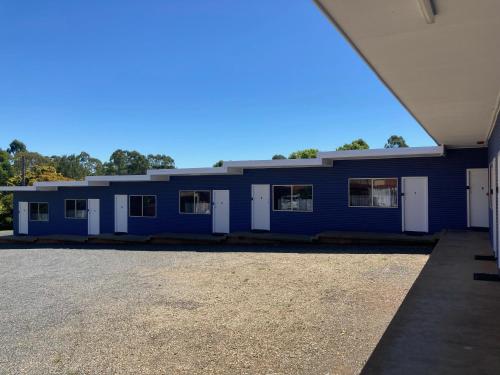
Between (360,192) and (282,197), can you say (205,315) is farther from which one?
(282,197)

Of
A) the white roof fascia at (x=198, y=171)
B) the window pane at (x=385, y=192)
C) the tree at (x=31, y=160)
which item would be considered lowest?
the window pane at (x=385, y=192)

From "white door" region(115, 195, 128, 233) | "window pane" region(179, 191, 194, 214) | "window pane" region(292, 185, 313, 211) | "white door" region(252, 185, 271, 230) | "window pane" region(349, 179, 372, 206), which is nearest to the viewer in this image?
"window pane" region(349, 179, 372, 206)

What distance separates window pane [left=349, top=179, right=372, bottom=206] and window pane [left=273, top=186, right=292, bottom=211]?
260 cm

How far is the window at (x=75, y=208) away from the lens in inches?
866

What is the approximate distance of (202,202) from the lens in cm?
1892

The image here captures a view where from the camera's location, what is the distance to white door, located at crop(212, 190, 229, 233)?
18.3m

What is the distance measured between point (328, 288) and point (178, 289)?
333cm

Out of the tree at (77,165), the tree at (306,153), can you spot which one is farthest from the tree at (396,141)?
the tree at (77,165)

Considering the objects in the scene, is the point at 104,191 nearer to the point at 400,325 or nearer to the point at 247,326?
the point at 247,326

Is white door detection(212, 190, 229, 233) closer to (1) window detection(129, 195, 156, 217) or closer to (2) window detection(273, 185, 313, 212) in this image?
(2) window detection(273, 185, 313, 212)

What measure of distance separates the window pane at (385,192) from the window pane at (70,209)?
53.2 feet

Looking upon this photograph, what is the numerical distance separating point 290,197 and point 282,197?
0.36 m

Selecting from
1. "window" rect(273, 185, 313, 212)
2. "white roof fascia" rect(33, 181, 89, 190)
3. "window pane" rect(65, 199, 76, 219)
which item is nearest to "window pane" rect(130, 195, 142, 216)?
"white roof fascia" rect(33, 181, 89, 190)

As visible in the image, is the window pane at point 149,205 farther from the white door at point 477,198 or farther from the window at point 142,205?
the white door at point 477,198
